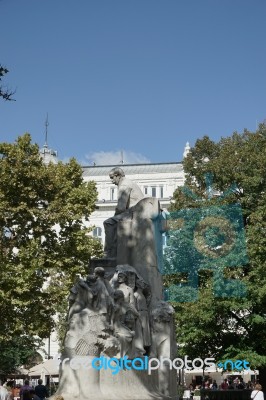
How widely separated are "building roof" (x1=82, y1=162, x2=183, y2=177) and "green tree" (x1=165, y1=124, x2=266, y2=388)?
3157 cm

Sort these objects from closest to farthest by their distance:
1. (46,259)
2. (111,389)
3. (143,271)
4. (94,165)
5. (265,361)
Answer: (111,389) → (143,271) → (265,361) → (46,259) → (94,165)

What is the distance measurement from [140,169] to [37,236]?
36.7m

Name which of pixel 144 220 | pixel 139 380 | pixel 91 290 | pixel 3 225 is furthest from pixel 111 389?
pixel 3 225

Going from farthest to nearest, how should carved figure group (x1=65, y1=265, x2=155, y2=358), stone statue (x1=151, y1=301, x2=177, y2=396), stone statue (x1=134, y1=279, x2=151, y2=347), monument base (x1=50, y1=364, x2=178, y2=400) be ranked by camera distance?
stone statue (x1=151, y1=301, x2=177, y2=396) < stone statue (x1=134, y1=279, x2=151, y2=347) < carved figure group (x1=65, y1=265, x2=155, y2=358) < monument base (x1=50, y1=364, x2=178, y2=400)

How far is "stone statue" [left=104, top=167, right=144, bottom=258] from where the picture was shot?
12.6 m

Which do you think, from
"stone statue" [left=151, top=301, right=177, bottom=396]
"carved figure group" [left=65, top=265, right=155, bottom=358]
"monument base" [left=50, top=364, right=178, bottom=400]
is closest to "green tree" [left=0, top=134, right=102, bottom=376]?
"stone statue" [left=151, top=301, right=177, bottom=396]

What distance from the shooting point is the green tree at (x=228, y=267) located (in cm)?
2516

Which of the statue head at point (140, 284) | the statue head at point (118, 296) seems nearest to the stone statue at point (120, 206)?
the statue head at point (140, 284)

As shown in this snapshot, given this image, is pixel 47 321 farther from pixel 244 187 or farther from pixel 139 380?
pixel 139 380

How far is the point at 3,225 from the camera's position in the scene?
88.8ft

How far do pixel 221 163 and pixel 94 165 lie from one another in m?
39.5

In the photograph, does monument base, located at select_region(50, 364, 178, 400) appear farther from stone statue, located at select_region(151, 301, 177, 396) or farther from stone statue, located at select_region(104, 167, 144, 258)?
stone statue, located at select_region(104, 167, 144, 258)

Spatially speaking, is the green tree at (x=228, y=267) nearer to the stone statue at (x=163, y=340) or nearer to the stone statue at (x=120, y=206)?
the stone statue at (x=120, y=206)

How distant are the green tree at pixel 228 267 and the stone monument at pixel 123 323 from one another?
13.0m
